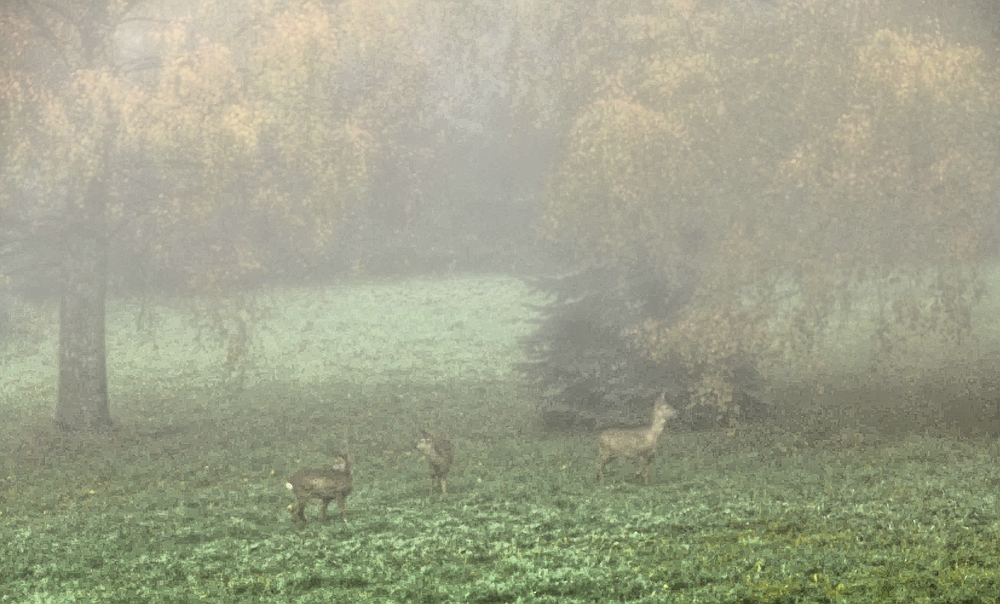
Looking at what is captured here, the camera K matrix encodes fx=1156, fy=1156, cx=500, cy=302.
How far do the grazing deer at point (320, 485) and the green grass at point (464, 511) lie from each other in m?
0.41

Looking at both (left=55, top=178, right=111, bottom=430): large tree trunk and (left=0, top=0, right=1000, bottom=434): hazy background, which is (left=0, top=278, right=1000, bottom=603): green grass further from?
(left=0, top=0, right=1000, bottom=434): hazy background

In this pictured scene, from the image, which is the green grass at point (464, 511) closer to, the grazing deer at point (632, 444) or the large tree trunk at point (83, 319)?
the grazing deer at point (632, 444)

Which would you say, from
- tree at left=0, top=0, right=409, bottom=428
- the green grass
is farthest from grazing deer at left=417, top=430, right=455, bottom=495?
tree at left=0, top=0, right=409, bottom=428

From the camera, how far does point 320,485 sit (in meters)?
16.8

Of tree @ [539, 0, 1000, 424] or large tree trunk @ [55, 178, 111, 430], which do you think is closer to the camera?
tree @ [539, 0, 1000, 424]

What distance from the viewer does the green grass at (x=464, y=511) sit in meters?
13.2

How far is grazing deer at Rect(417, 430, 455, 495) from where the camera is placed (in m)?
18.6

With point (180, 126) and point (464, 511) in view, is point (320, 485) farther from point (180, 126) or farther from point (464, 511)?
point (180, 126)

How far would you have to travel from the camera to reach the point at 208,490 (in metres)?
20.8

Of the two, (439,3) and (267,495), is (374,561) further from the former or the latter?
(439,3)

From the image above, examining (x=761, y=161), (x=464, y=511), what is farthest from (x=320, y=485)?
(x=761, y=161)

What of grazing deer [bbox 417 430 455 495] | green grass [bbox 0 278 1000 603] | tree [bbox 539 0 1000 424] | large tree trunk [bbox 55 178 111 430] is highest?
tree [bbox 539 0 1000 424]

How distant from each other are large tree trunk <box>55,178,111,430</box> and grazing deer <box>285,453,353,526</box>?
39.8 feet

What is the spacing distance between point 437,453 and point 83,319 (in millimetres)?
12265
